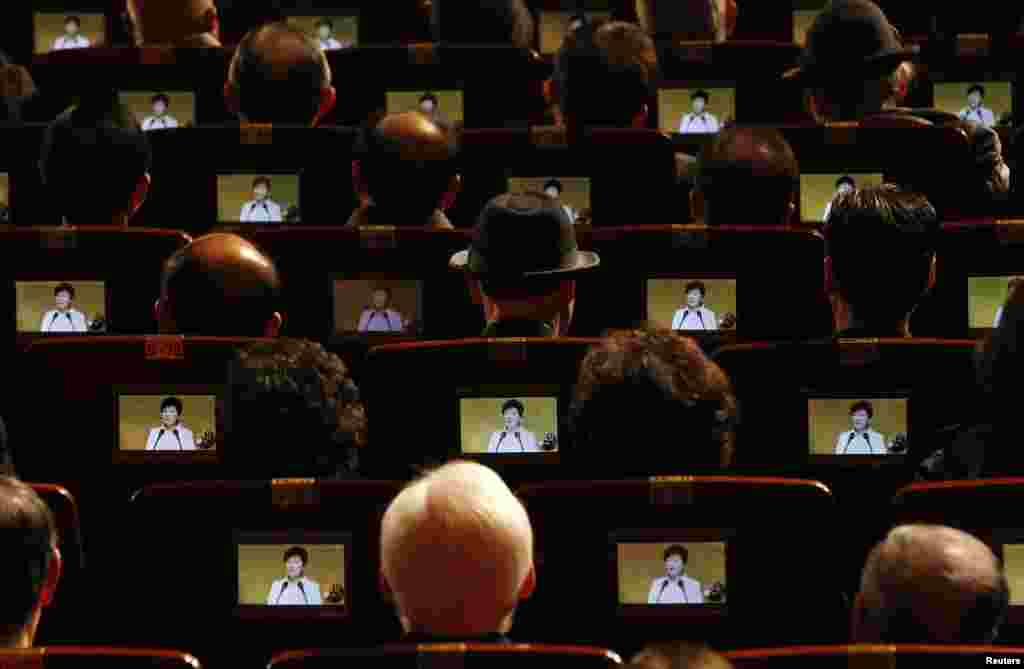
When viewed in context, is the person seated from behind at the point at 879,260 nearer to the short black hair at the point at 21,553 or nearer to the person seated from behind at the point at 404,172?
the person seated from behind at the point at 404,172

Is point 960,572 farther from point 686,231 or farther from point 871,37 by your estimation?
point 871,37

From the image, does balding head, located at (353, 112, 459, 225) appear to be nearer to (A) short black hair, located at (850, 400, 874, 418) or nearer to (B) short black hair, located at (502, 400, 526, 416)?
(B) short black hair, located at (502, 400, 526, 416)

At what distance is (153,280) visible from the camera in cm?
407

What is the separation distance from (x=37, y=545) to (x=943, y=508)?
1.12 metres

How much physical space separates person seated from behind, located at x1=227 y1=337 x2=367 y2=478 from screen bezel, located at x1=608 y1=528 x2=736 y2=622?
51 cm

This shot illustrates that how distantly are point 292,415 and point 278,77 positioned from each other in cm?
180

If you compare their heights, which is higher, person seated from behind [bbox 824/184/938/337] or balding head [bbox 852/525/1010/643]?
person seated from behind [bbox 824/184/938/337]

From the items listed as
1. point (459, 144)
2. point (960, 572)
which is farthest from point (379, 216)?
point (960, 572)

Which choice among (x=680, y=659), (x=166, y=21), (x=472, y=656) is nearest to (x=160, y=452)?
(x=472, y=656)

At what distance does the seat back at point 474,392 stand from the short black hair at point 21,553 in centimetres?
88

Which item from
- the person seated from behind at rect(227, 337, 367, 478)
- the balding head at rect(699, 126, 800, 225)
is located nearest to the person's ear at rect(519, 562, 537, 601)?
the person seated from behind at rect(227, 337, 367, 478)

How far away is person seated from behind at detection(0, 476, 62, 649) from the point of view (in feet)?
8.43

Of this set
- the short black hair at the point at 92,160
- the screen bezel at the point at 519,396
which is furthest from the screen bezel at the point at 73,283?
the screen bezel at the point at 519,396

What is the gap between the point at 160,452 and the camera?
11.5ft
